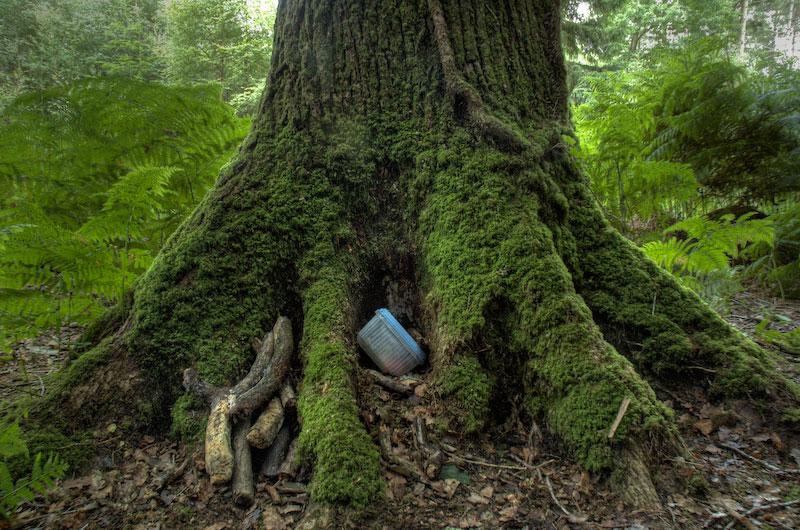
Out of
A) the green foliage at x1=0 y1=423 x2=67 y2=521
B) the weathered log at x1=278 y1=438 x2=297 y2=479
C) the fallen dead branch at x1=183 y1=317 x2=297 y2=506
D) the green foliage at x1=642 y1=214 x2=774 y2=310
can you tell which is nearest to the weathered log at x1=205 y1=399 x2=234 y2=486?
the fallen dead branch at x1=183 y1=317 x2=297 y2=506

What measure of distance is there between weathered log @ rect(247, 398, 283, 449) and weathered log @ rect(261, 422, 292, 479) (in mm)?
38

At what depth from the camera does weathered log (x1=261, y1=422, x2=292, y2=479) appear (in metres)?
2.20

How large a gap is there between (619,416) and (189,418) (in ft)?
7.25

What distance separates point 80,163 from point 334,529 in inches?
146

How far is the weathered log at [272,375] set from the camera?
2365mm

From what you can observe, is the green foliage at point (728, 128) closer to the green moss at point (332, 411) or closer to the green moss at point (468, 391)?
the green moss at point (468, 391)

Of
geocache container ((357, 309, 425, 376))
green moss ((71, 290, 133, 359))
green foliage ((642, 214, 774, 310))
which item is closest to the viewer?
geocache container ((357, 309, 425, 376))

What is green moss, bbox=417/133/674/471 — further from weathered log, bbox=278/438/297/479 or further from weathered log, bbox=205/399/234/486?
weathered log, bbox=205/399/234/486

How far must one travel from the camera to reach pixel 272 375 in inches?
99.3

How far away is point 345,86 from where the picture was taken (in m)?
3.18

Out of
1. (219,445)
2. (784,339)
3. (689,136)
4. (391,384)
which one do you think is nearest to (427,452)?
(391,384)

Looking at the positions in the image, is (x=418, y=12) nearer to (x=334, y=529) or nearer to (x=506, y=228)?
(x=506, y=228)

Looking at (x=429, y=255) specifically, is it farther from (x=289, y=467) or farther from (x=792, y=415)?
(x=792, y=415)

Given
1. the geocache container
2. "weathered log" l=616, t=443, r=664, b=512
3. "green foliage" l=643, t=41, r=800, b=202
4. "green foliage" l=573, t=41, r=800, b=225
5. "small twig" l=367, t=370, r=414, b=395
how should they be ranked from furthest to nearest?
"green foliage" l=643, t=41, r=800, b=202 → "green foliage" l=573, t=41, r=800, b=225 → the geocache container → "small twig" l=367, t=370, r=414, b=395 → "weathered log" l=616, t=443, r=664, b=512
